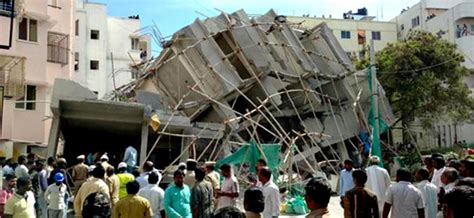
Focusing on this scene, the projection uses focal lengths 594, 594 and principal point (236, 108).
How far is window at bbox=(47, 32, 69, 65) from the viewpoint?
28094mm

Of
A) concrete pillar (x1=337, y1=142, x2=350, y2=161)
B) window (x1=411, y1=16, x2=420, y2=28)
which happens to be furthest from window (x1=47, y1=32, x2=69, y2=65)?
window (x1=411, y1=16, x2=420, y2=28)

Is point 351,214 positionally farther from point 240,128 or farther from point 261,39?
point 261,39

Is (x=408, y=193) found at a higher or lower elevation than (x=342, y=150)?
lower

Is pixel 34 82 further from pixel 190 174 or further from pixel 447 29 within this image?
pixel 447 29

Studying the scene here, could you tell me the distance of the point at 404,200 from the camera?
7.52 meters

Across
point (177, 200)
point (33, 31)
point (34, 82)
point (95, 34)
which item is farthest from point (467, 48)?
point (177, 200)

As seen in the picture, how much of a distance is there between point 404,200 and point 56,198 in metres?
6.02

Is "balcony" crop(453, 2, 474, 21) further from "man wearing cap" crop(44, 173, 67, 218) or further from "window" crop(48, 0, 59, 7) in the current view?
"man wearing cap" crop(44, 173, 67, 218)

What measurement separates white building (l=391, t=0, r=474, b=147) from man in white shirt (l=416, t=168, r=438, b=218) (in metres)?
29.3

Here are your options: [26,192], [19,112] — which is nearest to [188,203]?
[26,192]

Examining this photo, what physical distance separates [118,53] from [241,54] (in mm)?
26068

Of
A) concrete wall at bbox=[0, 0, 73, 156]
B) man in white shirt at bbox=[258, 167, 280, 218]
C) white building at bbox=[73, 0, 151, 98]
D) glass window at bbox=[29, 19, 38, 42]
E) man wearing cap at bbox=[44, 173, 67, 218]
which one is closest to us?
man in white shirt at bbox=[258, 167, 280, 218]

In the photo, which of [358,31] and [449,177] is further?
[358,31]

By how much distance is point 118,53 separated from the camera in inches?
1860
